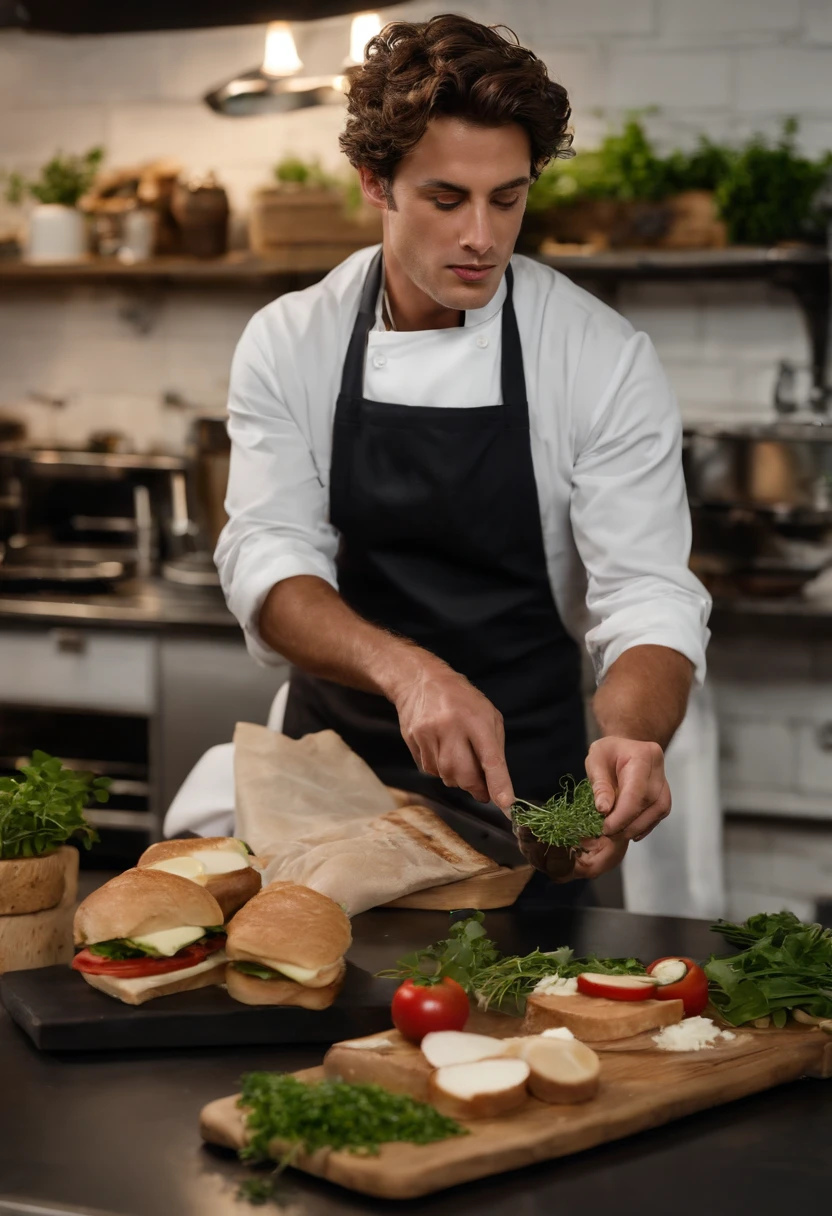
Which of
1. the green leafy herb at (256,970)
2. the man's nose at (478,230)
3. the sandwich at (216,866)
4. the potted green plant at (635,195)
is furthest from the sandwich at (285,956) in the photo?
the potted green plant at (635,195)

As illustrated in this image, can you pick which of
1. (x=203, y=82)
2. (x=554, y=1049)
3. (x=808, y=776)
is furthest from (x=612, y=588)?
(x=203, y=82)

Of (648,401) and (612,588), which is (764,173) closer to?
(648,401)

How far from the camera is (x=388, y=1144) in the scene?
1.03 m

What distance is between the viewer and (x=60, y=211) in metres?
3.93

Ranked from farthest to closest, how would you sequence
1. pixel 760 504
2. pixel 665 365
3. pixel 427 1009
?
pixel 665 365, pixel 760 504, pixel 427 1009

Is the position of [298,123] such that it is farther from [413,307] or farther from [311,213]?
[413,307]

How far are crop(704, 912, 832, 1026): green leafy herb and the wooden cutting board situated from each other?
24mm

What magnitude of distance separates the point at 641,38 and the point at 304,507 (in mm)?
2076

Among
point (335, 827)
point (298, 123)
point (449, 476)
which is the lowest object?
point (335, 827)

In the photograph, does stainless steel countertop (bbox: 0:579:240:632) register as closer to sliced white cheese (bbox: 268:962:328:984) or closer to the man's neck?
the man's neck

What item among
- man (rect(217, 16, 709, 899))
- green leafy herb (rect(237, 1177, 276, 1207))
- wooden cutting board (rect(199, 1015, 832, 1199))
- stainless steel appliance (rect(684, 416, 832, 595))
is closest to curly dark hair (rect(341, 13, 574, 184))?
man (rect(217, 16, 709, 899))

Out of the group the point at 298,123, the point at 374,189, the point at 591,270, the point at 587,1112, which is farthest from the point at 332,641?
the point at 298,123

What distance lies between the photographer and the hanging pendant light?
10.4 ft

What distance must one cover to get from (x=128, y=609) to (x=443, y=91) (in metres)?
1.90
